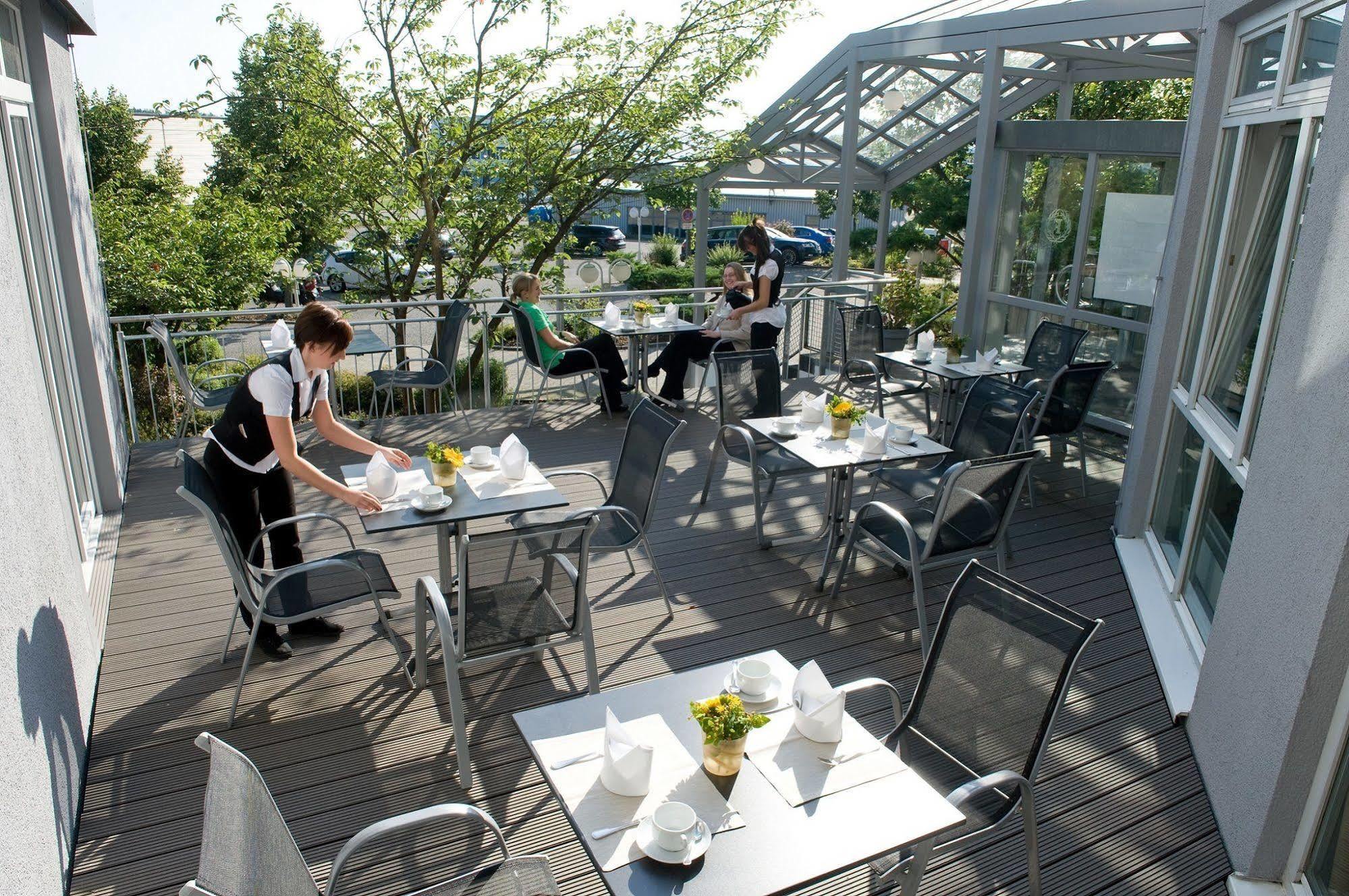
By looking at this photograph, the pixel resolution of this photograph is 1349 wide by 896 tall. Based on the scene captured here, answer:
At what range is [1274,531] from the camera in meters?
2.87

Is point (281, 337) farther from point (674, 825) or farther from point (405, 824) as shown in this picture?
point (674, 825)

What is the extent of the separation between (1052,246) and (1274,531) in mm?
5809

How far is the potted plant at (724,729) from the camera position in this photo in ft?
6.98

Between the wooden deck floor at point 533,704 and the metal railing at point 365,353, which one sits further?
the metal railing at point 365,353

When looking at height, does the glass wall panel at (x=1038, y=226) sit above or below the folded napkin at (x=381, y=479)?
above

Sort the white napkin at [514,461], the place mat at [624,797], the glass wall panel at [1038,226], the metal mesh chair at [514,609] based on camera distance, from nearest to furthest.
→ the place mat at [624,797] < the metal mesh chair at [514,609] < the white napkin at [514,461] < the glass wall panel at [1038,226]

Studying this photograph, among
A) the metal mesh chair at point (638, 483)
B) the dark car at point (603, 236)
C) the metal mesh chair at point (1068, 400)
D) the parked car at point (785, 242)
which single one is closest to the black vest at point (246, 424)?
the metal mesh chair at point (638, 483)

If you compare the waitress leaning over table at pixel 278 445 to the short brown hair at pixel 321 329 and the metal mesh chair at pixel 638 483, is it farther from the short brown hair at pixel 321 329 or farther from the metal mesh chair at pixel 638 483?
the metal mesh chair at pixel 638 483

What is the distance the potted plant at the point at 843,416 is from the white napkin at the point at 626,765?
289cm

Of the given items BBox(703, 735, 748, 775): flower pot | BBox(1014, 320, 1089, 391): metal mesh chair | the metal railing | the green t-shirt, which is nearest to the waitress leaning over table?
BBox(703, 735, 748, 775): flower pot

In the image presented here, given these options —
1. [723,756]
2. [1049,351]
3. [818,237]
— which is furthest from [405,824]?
[818,237]

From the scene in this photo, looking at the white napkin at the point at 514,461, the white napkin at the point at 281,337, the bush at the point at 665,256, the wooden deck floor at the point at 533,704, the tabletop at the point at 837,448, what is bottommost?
the wooden deck floor at the point at 533,704

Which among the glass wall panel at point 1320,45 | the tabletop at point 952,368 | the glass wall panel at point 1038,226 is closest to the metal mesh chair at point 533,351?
the tabletop at point 952,368

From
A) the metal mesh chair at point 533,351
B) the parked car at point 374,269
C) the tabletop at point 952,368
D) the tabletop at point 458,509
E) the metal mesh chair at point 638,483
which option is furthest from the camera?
the parked car at point 374,269
